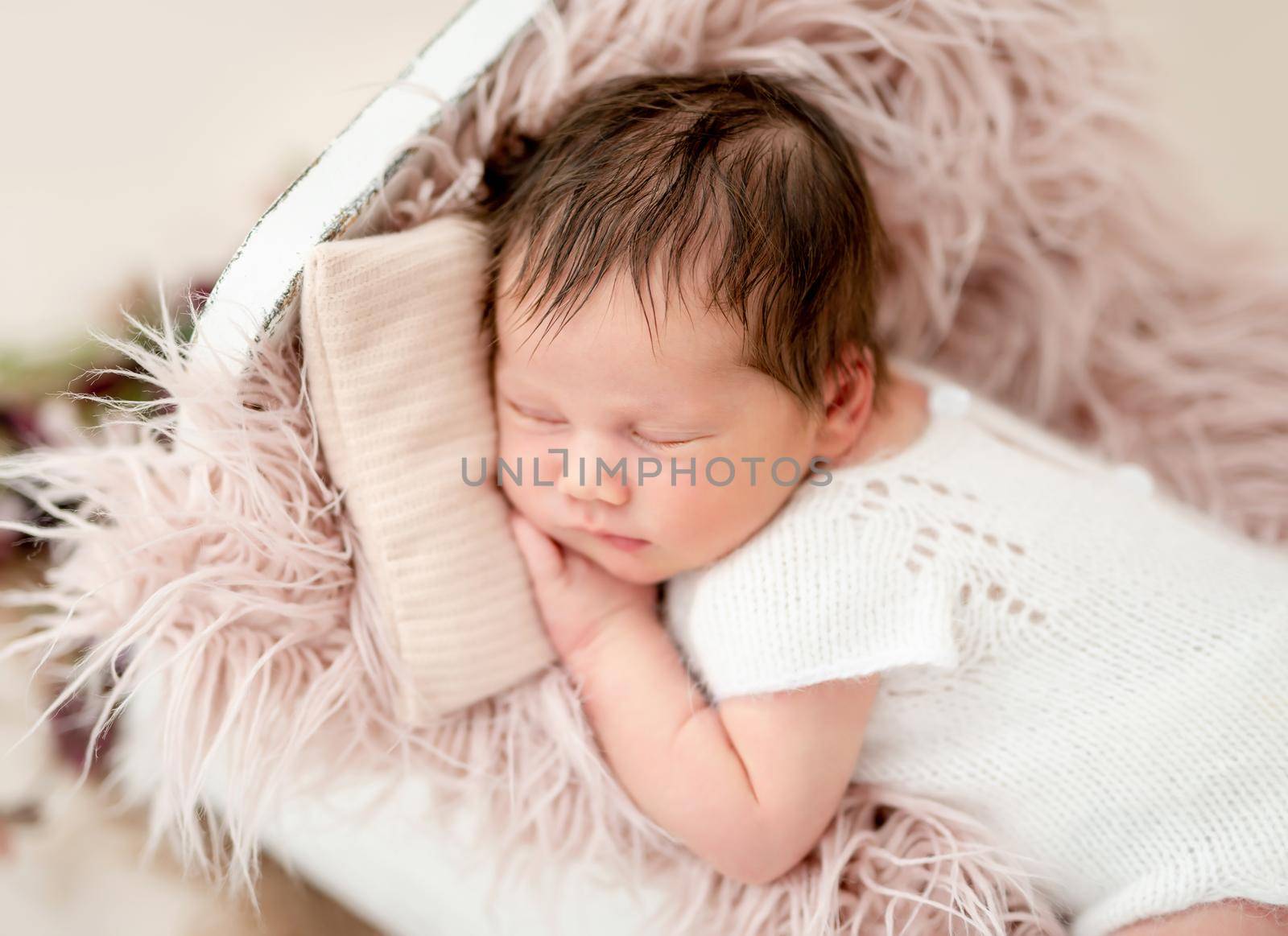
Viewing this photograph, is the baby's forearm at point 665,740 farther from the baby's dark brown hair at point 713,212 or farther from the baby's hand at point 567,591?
the baby's dark brown hair at point 713,212

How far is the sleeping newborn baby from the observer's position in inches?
32.2

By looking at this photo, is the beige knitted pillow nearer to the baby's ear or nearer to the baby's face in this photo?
the baby's face

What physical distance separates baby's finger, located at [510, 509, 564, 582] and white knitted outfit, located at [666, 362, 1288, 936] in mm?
139

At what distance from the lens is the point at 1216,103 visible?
1.75 m

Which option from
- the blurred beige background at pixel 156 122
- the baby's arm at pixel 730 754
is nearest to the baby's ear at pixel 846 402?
the baby's arm at pixel 730 754

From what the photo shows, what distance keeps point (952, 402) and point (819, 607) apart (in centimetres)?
32

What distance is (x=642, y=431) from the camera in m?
0.84

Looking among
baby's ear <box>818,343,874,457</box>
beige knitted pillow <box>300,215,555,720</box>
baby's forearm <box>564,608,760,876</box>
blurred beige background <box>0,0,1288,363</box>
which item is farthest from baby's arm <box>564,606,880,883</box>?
blurred beige background <box>0,0,1288,363</box>

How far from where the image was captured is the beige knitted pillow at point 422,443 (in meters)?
0.84

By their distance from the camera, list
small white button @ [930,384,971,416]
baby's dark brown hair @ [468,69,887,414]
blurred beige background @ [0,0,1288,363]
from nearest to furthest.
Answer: baby's dark brown hair @ [468,69,887,414], small white button @ [930,384,971,416], blurred beige background @ [0,0,1288,363]

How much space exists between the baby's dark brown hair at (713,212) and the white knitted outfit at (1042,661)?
6.4 inches

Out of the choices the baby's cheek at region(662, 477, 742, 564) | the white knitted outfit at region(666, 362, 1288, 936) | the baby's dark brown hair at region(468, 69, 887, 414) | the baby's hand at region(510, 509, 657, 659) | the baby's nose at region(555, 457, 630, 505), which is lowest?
the white knitted outfit at region(666, 362, 1288, 936)

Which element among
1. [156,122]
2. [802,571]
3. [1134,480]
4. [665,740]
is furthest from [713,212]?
[156,122]

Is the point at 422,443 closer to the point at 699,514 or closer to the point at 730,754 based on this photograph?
the point at 699,514
